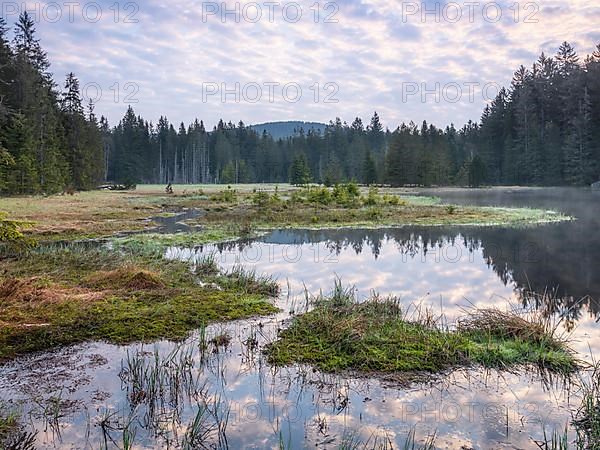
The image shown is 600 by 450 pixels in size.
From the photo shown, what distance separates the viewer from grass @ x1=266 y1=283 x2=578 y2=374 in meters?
6.79

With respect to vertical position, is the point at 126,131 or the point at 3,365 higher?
the point at 126,131

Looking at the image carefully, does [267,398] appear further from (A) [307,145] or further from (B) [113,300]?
(A) [307,145]

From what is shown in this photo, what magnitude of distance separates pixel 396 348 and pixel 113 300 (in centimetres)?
550

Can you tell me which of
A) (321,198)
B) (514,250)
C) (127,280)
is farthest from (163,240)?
(321,198)

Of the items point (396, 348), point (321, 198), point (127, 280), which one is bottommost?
point (396, 348)

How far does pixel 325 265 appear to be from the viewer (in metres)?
14.6

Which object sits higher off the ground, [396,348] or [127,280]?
[127,280]

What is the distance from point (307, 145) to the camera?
11650 centimetres

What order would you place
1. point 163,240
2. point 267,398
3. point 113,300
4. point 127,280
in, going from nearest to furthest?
point 267,398, point 113,300, point 127,280, point 163,240

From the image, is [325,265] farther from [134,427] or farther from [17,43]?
[17,43]

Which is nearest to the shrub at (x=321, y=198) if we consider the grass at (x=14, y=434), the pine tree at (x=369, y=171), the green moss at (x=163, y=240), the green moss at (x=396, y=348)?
the green moss at (x=163, y=240)

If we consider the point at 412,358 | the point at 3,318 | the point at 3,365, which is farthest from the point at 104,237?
the point at 412,358

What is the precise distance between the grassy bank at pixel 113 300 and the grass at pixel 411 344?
5.68 ft

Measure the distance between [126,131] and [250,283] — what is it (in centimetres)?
9146
